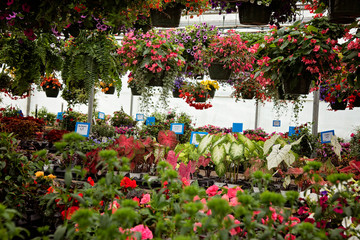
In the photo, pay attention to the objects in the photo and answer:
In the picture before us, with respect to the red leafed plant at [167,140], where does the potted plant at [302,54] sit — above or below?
above

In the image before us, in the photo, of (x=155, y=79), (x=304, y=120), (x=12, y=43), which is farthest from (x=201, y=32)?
(x=304, y=120)

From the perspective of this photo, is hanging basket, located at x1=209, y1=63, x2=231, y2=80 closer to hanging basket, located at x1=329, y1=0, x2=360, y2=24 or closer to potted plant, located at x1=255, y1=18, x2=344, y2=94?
potted plant, located at x1=255, y1=18, x2=344, y2=94

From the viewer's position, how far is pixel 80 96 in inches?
257

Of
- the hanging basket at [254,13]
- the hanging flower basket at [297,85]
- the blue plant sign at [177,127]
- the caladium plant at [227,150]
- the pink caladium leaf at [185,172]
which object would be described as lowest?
the pink caladium leaf at [185,172]

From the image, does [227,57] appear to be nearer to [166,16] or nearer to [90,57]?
[166,16]

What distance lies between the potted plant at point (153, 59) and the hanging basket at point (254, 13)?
1017 millimetres

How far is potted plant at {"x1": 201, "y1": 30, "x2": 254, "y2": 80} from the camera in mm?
3377

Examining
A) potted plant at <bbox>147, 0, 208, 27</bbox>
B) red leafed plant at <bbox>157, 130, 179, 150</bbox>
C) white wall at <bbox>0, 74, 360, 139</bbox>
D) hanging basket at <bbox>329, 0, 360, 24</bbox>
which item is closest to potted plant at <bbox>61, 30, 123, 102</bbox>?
potted plant at <bbox>147, 0, 208, 27</bbox>

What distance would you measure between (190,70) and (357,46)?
256 cm

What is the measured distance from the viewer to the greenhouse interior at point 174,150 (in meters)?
0.89

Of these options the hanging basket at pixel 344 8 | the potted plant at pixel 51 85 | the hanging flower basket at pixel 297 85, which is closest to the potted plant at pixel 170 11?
the hanging flower basket at pixel 297 85

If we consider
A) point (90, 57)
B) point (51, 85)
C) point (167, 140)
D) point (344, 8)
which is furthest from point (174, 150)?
point (51, 85)

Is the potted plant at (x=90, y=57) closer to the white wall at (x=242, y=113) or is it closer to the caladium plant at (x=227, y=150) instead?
the caladium plant at (x=227, y=150)

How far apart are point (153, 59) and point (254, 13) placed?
3.76 ft
